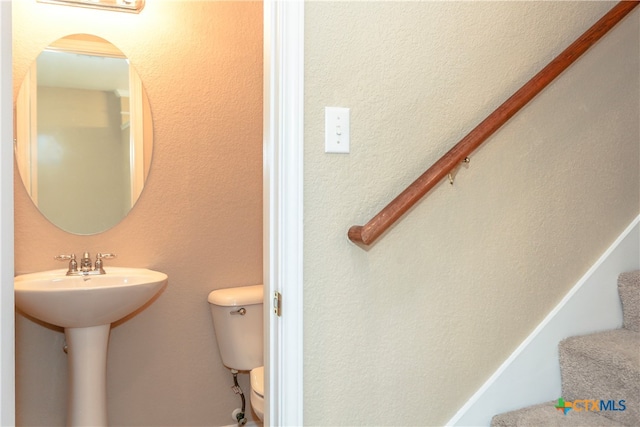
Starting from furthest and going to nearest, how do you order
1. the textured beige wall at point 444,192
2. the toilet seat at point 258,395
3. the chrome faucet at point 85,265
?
the chrome faucet at point 85,265 → the toilet seat at point 258,395 → the textured beige wall at point 444,192

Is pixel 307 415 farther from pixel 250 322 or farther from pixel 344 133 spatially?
pixel 250 322

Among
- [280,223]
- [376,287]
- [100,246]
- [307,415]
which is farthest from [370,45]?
[100,246]

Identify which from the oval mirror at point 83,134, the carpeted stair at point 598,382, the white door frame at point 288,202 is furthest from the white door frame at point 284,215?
the oval mirror at point 83,134

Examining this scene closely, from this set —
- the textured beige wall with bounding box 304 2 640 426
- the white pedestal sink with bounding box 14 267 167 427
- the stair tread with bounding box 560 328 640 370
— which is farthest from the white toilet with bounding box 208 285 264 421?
the stair tread with bounding box 560 328 640 370

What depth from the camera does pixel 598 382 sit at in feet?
4.77

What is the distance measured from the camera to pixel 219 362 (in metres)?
2.48

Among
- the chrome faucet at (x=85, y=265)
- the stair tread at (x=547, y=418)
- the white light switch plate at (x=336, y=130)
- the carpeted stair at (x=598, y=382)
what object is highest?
the white light switch plate at (x=336, y=130)

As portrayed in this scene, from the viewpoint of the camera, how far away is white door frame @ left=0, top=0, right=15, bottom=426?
1.17 metres

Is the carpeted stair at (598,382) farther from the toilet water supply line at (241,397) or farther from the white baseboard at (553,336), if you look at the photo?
the toilet water supply line at (241,397)

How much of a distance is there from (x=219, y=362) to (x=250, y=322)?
35 centimetres

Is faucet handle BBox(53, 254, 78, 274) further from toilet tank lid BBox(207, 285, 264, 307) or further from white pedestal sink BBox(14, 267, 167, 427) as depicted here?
toilet tank lid BBox(207, 285, 264, 307)

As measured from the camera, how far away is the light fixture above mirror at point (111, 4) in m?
2.16

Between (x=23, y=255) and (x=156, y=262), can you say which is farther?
(x=156, y=262)

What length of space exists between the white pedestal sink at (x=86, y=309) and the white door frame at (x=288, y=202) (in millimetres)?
945
